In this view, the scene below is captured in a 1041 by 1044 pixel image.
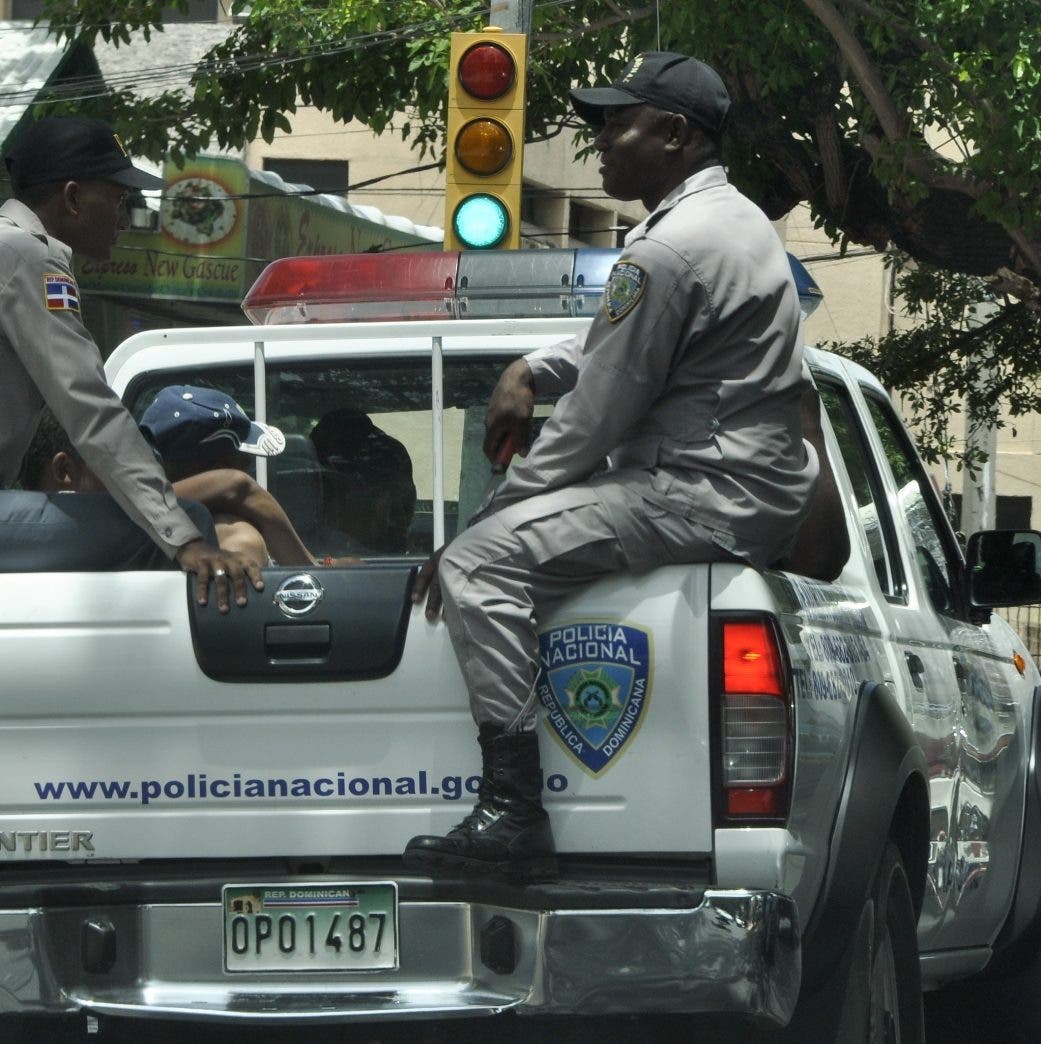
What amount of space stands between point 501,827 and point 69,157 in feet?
5.86

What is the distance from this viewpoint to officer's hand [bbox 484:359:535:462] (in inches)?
154

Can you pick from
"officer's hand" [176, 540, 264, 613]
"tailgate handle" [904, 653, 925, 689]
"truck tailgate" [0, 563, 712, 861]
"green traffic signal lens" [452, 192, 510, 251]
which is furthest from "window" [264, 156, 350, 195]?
"truck tailgate" [0, 563, 712, 861]

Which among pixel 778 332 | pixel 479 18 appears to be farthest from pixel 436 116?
pixel 778 332

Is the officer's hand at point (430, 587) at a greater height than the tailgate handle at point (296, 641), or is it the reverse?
the officer's hand at point (430, 587)

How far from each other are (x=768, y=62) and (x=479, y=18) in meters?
2.01

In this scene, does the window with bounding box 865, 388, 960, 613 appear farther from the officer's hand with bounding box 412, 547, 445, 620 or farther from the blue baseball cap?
the officer's hand with bounding box 412, 547, 445, 620

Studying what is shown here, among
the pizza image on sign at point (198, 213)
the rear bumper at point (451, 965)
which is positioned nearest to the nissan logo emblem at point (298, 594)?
the rear bumper at point (451, 965)

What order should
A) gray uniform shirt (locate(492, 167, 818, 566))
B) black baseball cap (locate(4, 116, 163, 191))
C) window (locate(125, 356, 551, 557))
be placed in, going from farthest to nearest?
window (locate(125, 356, 551, 557)), black baseball cap (locate(4, 116, 163, 191)), gray uniform shirt (locate(492, 167, 818, 566))

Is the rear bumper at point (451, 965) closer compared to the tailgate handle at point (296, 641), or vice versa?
the rear bumper at point (451, 965)

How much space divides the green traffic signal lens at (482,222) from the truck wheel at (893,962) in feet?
14.0

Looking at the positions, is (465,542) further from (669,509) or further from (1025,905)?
(1025,905)

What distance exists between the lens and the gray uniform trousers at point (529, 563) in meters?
3.19

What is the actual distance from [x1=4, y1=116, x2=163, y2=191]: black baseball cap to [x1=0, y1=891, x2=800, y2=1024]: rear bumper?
1.60 m

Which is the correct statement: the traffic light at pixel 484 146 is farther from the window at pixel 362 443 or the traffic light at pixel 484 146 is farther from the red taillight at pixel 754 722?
the red taillight at pixel 754 722
